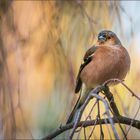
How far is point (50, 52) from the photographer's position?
90.0 inches

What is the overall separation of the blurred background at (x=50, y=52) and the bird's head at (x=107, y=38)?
9 centimetres

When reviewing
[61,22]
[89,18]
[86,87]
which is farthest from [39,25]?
[86,87]

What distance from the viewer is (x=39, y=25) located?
2.37 meters

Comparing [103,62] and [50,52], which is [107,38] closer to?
[103,62]

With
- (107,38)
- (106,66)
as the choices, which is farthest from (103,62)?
(107,38)

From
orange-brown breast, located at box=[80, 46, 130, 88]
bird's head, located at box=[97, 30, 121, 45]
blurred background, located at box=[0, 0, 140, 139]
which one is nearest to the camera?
blurred background, located at box=[0, 0, 140, 139]

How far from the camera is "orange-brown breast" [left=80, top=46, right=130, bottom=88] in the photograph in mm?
2367

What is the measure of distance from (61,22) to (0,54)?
405mm

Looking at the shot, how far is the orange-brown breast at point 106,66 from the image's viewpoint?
2.37m

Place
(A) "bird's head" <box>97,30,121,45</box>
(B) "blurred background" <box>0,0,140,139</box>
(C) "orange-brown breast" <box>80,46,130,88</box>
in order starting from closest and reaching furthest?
(B) "blurred background" <box>0,0,140,139</box>
(C) "orange-brown breast" <box>80,46,130,88</box>
(A) "bird's head" <box>97,30,121,45</box>

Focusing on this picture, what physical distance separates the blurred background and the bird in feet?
0.20

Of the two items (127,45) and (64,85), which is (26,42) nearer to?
(64,85)

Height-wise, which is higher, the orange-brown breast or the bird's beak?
the bird's beak

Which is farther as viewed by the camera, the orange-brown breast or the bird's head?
the bird's head
